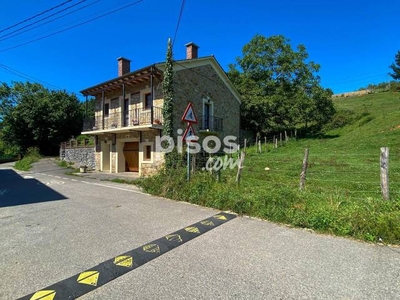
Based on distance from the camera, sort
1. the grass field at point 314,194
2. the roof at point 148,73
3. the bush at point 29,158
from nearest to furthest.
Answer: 1. the grass field at point 314,194
2. the roof at point 148,73
3. the bush at point 29,158

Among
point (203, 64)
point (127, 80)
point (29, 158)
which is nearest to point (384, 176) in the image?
point (127, 80)

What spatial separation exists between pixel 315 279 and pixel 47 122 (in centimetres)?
3098

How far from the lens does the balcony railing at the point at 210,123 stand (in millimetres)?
17141

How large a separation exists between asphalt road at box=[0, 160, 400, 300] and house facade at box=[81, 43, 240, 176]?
8336 millimetres

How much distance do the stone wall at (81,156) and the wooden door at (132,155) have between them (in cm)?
381

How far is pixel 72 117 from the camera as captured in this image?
1135 inches

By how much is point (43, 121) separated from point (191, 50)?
66.0 ft

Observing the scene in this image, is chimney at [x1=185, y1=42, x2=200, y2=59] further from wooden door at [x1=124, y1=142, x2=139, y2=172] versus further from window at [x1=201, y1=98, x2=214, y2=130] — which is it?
wooden door at [x1=124, y1=142, x2=139, y2=172]

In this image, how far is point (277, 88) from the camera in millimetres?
25297

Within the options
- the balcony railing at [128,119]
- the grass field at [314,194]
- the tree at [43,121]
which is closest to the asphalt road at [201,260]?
the grass field at [314,194]

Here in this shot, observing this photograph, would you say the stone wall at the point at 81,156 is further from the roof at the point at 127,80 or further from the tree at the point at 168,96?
the tree at the point at 168,96

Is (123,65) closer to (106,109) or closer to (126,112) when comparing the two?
(106,109)

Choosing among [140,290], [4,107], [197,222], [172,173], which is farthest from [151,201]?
[4,107]

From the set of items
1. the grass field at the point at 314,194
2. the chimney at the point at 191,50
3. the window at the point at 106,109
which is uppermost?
the chimney at the point at 191,50
